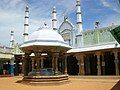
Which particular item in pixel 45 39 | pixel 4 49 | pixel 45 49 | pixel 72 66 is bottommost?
pixel 72 66

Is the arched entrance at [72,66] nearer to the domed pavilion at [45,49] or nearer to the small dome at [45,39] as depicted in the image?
the domed pavilion at [45,49]

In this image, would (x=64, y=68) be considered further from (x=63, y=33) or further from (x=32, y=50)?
(x=63, y=33)

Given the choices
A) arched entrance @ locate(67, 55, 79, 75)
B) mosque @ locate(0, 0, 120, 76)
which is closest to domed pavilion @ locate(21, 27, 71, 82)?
mosque @ locate(0, 0, 120, 76)

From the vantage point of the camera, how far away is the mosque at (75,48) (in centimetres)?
1310

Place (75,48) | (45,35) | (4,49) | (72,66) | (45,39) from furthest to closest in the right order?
(4,49) → (72,66) → (75,48) → (45,35) → (45,39)

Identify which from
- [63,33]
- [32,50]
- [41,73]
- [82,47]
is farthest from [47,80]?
[63,33]

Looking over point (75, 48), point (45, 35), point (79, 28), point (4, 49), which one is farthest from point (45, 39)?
point (4, 49)

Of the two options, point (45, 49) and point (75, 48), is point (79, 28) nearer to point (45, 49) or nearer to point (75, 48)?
point (75, 48)

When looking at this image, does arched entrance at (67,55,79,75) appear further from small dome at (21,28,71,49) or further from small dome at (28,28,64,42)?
small dome at (28,28,64,42)

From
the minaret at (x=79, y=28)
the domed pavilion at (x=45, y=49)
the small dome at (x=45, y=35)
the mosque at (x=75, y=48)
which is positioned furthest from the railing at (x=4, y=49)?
the small dome at (x=45, y=35)

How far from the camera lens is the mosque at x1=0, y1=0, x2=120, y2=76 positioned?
1310 centimetres

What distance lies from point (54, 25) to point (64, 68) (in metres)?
12.1

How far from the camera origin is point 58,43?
13062 millimetres

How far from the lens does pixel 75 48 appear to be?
861 inches
